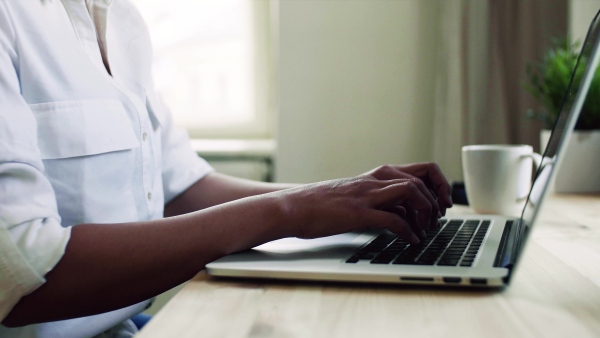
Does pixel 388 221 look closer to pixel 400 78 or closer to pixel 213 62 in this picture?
pixel 400 78

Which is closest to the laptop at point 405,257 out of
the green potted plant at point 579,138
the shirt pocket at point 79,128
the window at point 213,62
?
the shirt pocket at point 79,128

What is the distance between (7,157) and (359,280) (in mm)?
343

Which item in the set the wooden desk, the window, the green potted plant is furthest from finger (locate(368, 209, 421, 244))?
the window

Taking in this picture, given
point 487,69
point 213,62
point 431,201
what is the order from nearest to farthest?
point 431,201
point 487,69
point 213,62

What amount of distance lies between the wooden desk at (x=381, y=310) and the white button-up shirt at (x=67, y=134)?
163 mm

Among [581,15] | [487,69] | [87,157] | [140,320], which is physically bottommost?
[140,320]

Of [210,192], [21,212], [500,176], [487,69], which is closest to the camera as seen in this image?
[21,212]

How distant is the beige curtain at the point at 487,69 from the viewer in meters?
1.49

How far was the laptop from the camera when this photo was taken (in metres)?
0.43

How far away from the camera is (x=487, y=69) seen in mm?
1518

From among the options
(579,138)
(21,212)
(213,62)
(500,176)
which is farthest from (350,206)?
(213,62)

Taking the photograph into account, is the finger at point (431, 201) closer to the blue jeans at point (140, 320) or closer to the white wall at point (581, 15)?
the blue jeans at point (140, 320)

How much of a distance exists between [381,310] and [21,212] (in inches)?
13.2

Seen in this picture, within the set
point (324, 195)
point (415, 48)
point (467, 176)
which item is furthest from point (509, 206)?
point (415, 48)
